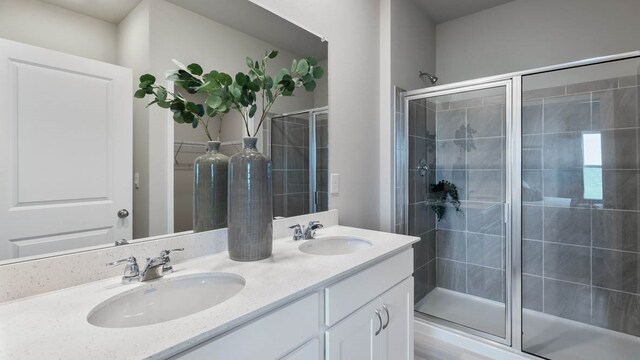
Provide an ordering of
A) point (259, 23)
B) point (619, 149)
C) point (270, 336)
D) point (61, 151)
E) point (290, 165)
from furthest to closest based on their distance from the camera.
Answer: point (619, 149), point (290, 165), point (259, 23), point (61, 151), point (270, 336)

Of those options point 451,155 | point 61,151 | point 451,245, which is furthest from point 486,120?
point 61,151

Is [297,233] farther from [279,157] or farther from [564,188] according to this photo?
[564,188]

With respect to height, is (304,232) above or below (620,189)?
below

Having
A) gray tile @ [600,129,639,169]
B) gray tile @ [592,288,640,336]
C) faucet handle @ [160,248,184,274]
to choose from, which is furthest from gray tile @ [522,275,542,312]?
faucet handle @ [160,248,184,274]

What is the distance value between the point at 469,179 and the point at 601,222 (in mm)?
912

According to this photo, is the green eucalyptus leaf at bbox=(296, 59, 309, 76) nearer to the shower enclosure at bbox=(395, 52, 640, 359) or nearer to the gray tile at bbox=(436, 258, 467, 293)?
the shower enclosure at bbox=(395, 52, 640, 359)

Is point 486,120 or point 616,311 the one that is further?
point 486,120

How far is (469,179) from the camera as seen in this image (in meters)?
2.55

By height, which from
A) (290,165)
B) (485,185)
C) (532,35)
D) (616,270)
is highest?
(532,35)

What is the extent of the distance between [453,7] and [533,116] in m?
1.16

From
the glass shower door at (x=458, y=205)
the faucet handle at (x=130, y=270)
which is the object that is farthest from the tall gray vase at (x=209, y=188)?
the glass shower door at (x=458, y=205)

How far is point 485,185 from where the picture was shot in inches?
96.3

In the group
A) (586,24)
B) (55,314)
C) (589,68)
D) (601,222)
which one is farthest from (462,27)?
(55,314)

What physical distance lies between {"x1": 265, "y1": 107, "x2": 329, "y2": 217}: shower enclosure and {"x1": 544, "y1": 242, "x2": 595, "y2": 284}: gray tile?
189 centimetres
